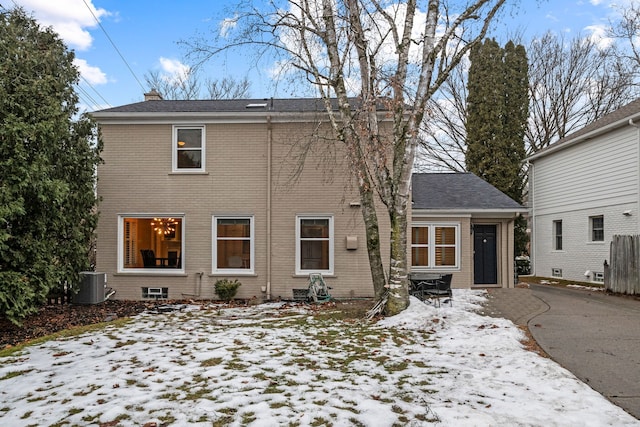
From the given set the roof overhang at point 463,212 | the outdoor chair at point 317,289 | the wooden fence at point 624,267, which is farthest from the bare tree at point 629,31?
the outdoor chair at point 317,289

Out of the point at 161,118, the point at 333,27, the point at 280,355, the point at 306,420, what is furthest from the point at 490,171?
the point at 306,420

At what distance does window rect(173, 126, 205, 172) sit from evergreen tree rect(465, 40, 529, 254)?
14921 millimetres

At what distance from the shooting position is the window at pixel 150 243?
11922 millimetres

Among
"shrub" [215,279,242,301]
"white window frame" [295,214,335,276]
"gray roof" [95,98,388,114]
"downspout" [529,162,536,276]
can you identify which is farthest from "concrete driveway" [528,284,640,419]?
"downspout" [529,162,536,276]

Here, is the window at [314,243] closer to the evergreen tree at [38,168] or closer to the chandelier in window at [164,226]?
the chandelier in window at [164,226]

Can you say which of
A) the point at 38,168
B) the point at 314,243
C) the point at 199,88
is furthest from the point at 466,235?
the point at 199,88

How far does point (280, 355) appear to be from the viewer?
6090 millimetres

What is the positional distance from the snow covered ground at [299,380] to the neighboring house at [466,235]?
489 centimetres

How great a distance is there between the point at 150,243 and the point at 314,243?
5051 mm

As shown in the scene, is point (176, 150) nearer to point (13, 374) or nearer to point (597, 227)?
point (13, 374)

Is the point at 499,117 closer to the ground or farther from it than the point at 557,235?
farther from it

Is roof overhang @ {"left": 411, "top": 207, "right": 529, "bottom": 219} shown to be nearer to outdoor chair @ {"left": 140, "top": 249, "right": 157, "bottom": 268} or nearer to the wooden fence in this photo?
the wooden fence

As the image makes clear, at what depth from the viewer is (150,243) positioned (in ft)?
42.6

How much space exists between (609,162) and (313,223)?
10.6 metres
